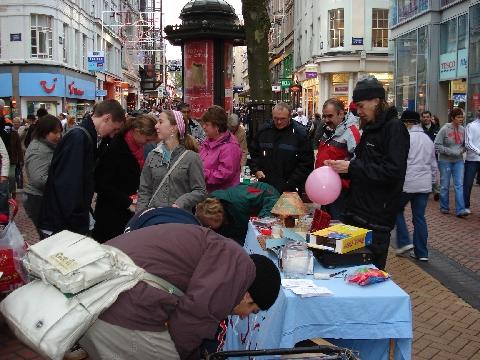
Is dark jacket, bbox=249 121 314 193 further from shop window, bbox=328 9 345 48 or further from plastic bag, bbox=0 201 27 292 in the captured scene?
shop window, bbox=328 9 345 48

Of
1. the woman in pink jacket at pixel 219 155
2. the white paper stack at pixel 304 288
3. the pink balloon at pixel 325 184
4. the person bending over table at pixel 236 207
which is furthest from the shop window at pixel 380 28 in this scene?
the white paper stack at pixel 304 288

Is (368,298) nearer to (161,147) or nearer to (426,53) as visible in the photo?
(161,147)

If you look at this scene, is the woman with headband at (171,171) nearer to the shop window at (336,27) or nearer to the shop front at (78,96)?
the shop front at (78,96)

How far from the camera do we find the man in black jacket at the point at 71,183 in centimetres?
436

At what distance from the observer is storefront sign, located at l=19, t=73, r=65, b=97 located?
106 feet

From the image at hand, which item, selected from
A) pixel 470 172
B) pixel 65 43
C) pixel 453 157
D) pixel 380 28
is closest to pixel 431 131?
pixel 453 157

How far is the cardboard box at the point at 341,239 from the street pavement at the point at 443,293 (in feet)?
4.08

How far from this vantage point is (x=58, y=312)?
2.06 metres

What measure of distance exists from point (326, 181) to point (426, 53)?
66.0ft

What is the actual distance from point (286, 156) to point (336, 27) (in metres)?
29.7

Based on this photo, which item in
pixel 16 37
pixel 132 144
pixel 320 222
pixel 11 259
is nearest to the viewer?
pixel 320 222

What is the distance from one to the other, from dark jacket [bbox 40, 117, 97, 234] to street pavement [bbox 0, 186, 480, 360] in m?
1.02

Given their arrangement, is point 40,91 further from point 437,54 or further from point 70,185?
point 70,185

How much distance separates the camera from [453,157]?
33.7ft
